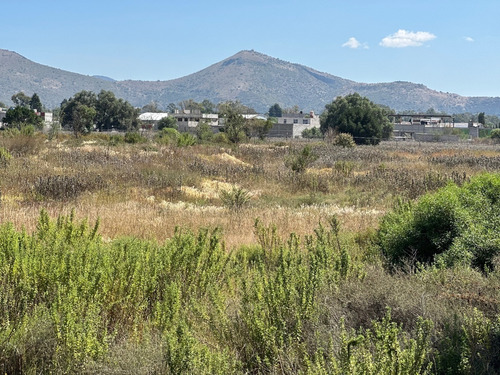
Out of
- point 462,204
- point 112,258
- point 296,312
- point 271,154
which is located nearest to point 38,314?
point 112,258

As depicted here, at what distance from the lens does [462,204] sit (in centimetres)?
792

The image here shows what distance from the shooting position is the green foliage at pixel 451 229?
21.6 ft

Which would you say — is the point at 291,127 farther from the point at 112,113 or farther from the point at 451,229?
the point at 451,229

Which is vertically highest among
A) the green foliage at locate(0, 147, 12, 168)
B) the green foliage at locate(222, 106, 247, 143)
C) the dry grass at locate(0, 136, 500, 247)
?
the green foliage at locate(222, 106, 247, 143)

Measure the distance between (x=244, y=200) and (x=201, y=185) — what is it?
5512mm

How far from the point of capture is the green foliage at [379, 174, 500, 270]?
6590mm

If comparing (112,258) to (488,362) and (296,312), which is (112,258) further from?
(488,362)

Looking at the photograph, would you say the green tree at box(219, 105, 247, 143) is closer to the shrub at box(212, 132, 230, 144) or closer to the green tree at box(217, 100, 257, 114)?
the shrub at box(212, 132, 230, 144)

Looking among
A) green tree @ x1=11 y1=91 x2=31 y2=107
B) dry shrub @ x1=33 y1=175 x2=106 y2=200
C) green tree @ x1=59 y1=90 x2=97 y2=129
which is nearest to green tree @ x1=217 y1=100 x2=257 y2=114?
green tree @ x1=59 y1=90 x2=97 y2=129

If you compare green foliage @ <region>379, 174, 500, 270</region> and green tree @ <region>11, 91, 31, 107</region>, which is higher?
green tree @ <region>11, 91, 31, 107</region>

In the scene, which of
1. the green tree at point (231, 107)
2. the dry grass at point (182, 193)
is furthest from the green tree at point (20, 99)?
the dry grass at point (182, 193)

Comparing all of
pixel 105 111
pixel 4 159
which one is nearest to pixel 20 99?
pixel 105 111

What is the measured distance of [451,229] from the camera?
7.34m

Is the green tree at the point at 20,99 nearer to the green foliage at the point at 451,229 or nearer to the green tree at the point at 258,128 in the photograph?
the green tree at the point at 258,128
